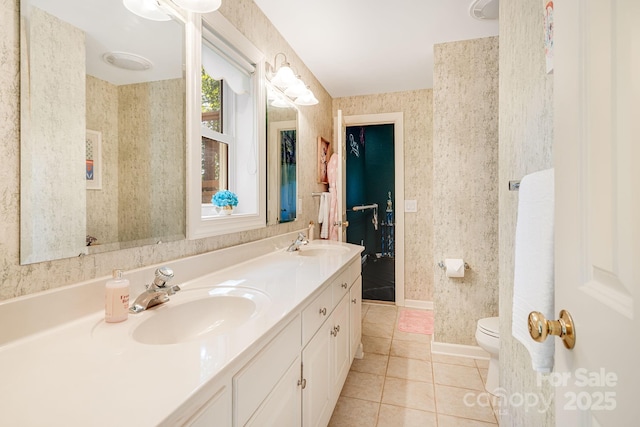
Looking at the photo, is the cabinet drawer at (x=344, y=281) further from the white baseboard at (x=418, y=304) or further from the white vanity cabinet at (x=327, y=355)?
the white baseboard at (x=418, y=304)

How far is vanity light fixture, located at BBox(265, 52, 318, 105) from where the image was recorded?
196cm

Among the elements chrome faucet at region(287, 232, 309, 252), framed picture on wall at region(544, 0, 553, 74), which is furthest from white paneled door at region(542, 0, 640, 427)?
chrome faucet at region(287, 232, 309, 252)

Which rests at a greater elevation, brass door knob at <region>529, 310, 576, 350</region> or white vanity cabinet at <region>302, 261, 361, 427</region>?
brass door knob at <region>529, 310, 576, 350</region>

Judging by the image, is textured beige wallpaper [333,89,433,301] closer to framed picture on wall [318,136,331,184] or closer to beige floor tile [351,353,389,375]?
framed picture on wall [318,136,331,184]

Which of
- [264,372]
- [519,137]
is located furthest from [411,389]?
[519,137]

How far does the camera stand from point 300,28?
2.11 metres

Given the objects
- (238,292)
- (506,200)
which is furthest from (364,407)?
(506,200)

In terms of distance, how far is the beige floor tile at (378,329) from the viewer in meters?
2.74

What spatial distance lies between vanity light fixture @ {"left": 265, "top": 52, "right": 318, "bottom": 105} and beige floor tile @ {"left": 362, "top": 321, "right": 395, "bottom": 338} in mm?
2089

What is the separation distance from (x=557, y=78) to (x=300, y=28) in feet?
6.34

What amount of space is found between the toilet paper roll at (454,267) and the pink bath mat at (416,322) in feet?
2.51

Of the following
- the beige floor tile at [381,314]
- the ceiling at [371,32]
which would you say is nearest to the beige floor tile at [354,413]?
the beige floor tile at [381,314]

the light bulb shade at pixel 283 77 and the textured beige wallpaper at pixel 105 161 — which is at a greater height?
the light bulb shade at pixel 283 77

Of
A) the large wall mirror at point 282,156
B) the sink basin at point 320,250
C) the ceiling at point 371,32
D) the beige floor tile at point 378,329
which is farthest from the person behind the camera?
the beige floor tile at point 378,329
